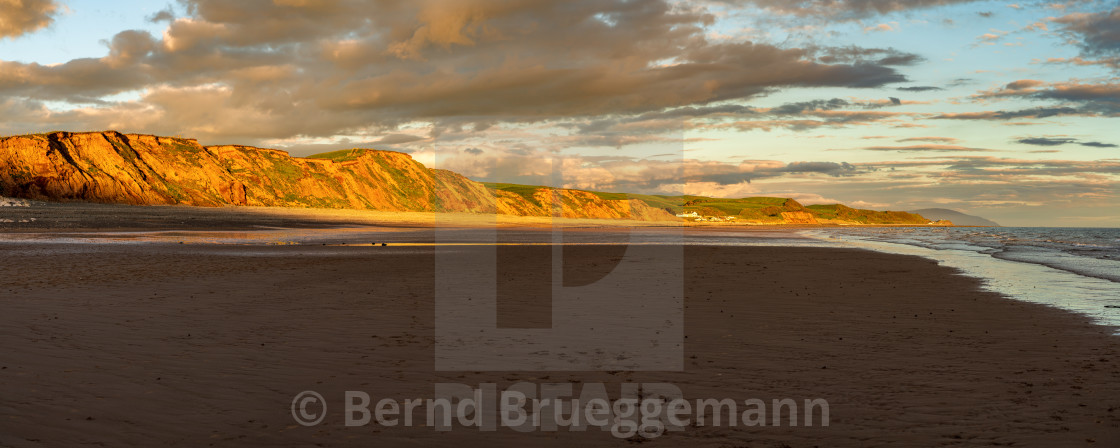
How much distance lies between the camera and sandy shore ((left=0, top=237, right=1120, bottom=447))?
5.98 m

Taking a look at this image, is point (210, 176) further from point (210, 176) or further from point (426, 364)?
point (426, 364)

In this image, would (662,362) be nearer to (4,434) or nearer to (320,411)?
(320,411)

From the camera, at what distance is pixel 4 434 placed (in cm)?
572

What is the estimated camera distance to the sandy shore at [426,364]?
19.6 ft

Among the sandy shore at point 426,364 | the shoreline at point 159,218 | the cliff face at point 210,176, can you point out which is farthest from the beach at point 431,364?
Answer: the cliff face at point 210,176

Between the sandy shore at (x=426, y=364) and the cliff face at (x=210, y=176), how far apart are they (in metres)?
117

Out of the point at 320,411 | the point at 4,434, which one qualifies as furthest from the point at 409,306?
the point at 4,434

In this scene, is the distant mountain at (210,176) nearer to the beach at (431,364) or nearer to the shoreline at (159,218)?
the shoreline at (159,218)

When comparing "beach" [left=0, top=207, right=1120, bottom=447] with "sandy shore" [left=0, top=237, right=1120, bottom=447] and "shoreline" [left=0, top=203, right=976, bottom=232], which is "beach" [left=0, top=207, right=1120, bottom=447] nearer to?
"sandy shore" [left=0, top=237, right=1120, bottom=447]

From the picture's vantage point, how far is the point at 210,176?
13762 centimetres

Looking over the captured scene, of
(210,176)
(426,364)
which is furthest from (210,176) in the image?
(426,364)

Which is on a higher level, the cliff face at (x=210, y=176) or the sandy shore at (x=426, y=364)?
the cliff face at (x=210, y=176)

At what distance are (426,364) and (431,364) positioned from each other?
0.07 meters

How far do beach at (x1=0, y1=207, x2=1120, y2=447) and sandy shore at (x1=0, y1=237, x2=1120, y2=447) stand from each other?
35 millimetres
